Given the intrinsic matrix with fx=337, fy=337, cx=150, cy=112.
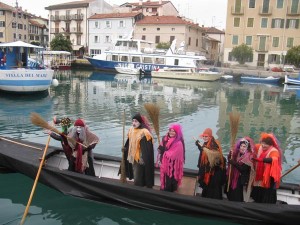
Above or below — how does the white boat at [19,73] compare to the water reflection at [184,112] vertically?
above

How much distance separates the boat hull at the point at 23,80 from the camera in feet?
60.9

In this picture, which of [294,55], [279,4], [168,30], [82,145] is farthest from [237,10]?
[82,145]

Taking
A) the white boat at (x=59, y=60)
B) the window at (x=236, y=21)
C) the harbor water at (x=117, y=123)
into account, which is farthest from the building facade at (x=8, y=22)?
the harbor water at (x=117, y=123)

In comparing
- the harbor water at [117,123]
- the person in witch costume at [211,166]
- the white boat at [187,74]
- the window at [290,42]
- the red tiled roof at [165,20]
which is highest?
the red tiled roof at [165,20]

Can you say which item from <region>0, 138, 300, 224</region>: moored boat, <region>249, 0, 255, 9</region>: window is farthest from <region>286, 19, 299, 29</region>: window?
<region>0, 138, 300, 224</region>: moored boat

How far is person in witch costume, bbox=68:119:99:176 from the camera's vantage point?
6195 millimetres

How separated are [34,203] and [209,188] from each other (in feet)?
11.3

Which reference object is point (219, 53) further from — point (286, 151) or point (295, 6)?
point (286, 151)

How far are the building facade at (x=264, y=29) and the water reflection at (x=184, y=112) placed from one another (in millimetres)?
18357

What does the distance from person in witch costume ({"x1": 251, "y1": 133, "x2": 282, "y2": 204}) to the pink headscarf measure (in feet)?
3.93

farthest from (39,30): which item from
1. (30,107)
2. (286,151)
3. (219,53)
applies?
(286,151)

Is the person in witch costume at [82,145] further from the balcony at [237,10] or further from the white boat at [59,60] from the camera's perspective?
the balcony at [237,10]

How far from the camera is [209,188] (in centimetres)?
571

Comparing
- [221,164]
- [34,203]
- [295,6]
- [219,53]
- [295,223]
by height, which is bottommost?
[34,203]
